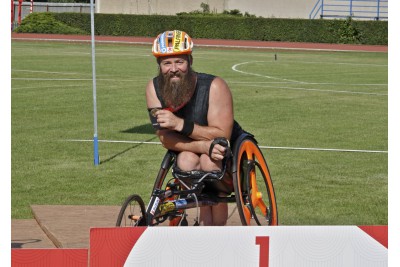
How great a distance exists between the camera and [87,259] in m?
4.32

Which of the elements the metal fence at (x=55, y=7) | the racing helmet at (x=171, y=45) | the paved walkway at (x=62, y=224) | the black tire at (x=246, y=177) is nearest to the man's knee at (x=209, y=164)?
the black tire at (x=246, y=177)

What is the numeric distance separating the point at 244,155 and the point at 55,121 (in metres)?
9.93

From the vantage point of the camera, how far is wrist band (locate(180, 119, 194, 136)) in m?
6.87

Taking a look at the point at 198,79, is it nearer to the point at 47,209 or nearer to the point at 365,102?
the point at 47,209

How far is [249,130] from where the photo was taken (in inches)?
623

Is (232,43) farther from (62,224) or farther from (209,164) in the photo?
(209,164)

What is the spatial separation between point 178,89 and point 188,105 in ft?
0.56

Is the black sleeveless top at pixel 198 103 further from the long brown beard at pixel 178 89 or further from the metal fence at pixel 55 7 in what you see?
the metal fence at pixel 55 7

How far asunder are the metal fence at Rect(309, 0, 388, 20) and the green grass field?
1603 inches

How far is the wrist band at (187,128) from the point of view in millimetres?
6867

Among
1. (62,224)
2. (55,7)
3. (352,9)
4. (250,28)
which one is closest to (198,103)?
(62,224)

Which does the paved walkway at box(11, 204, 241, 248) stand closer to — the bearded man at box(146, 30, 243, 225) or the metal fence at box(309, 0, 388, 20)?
the bearded man at box(146, 30, 243, 225)

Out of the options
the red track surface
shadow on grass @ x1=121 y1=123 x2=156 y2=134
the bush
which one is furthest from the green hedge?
shadow on grass @ x1=121 y1=123 x2=156 y2=134
